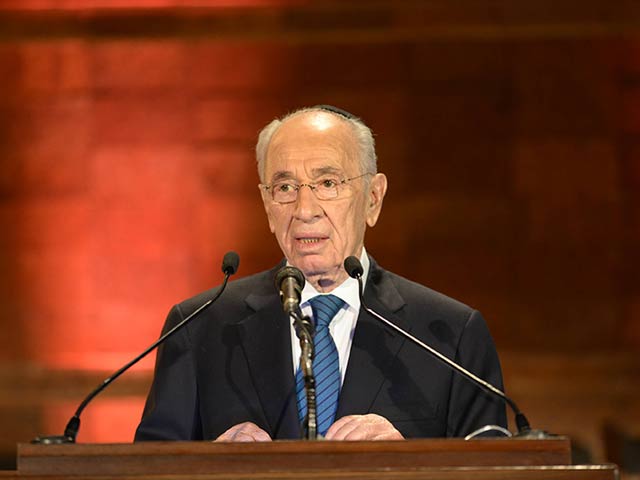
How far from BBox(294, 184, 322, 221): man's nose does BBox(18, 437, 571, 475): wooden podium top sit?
1071 millimetres

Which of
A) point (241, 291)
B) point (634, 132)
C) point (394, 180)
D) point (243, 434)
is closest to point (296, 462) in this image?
point (243, 434)

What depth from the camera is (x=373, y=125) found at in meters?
5.83

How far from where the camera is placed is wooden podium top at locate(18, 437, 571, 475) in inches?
85.0

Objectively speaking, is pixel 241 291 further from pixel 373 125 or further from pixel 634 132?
pixel 634 132

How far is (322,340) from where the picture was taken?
3.10m

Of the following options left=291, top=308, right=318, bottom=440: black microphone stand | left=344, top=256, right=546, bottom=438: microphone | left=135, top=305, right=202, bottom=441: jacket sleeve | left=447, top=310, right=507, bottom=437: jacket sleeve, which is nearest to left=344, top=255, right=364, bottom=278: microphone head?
left=344, top=256, right=546, bottom=438: microphone

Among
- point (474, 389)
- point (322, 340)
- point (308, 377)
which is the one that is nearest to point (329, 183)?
point (322, 340)

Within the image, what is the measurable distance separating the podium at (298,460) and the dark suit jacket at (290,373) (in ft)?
2.51

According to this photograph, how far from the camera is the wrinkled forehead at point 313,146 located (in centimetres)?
319

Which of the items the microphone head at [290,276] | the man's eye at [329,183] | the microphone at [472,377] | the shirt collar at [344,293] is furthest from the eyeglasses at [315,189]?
the microphone head at [290,276]

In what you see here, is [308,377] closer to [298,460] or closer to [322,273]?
[298,460]

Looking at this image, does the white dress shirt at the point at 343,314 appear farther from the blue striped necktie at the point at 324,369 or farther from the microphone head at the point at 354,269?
the microphone head at the point at 354,269

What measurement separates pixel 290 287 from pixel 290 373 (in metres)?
0.49

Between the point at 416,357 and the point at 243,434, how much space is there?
0.59 meters
